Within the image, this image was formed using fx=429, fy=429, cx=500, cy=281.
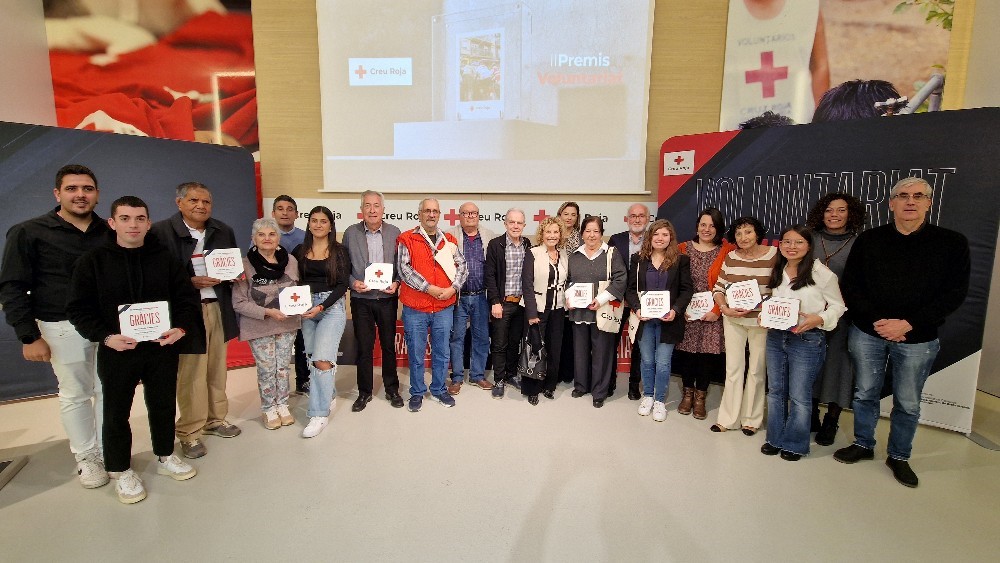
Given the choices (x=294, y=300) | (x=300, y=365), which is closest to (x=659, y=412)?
(x=294, y=300)

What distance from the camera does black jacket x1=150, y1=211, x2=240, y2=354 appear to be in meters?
2.35

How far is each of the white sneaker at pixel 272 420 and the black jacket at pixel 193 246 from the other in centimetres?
60

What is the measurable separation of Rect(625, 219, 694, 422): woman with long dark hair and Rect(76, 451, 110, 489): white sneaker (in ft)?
11.0

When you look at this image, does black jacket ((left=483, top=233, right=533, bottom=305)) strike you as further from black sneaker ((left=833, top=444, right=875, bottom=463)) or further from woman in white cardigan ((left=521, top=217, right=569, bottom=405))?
black sneaker ((left=833, top=444, right=875, bottom=463))

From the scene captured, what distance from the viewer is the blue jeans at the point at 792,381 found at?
98.6 inches

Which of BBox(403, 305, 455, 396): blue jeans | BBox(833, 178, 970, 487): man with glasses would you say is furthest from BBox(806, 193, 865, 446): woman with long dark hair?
BBox(403, 305, 455, 396): blue jeans

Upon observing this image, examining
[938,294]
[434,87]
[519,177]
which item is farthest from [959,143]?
[434,87]

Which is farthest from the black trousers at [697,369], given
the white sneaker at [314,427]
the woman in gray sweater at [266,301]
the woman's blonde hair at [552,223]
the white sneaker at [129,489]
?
the white sneaker at [129,489]

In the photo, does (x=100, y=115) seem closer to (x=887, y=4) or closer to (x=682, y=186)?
(x=682, y=186)

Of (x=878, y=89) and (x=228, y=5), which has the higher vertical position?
(x=228, y=5)

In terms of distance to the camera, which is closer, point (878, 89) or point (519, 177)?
point (878, 89)

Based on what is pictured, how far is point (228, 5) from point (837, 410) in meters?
6.44

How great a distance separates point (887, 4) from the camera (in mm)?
3852

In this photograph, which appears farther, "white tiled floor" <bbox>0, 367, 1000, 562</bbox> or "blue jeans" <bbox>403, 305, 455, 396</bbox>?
"blue jeans" <bbox>403, 305, 455, 396</bbox>
